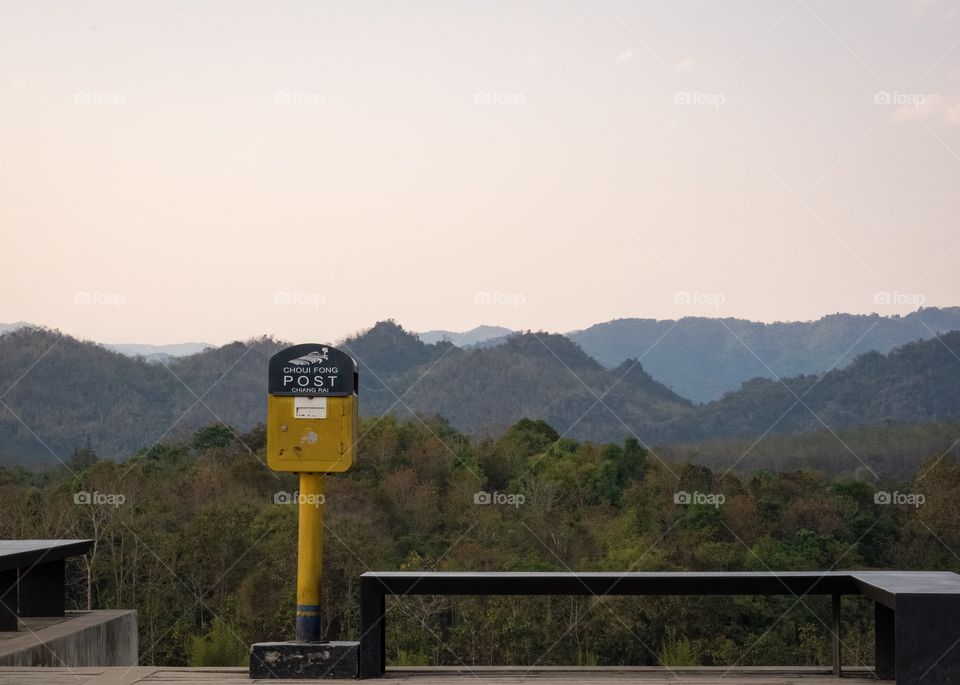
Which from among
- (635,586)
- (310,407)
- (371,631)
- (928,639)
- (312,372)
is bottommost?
(371,631)

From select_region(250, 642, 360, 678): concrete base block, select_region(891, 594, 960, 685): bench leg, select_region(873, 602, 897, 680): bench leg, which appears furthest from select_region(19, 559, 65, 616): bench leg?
select_region(891, 594, 960, 685): bench leg

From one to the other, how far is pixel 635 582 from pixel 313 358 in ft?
6.37

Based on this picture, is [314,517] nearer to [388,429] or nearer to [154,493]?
[154,493]

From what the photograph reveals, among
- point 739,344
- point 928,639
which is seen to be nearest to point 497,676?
point 928,639

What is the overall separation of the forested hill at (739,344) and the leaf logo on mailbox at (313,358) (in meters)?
50.1

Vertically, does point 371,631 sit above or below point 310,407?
below

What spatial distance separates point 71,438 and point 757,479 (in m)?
27.0

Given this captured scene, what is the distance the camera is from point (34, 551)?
731cm

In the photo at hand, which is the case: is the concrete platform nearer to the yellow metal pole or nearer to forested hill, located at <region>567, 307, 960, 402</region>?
the yellow metal pole

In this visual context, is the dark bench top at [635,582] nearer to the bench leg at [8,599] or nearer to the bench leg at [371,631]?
the bench leg at [371,631]

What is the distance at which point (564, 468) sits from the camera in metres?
40.7

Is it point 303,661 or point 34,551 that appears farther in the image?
point 34,551

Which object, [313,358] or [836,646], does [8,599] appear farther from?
[836,646]

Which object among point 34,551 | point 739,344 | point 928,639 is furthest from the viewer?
point 739,344
